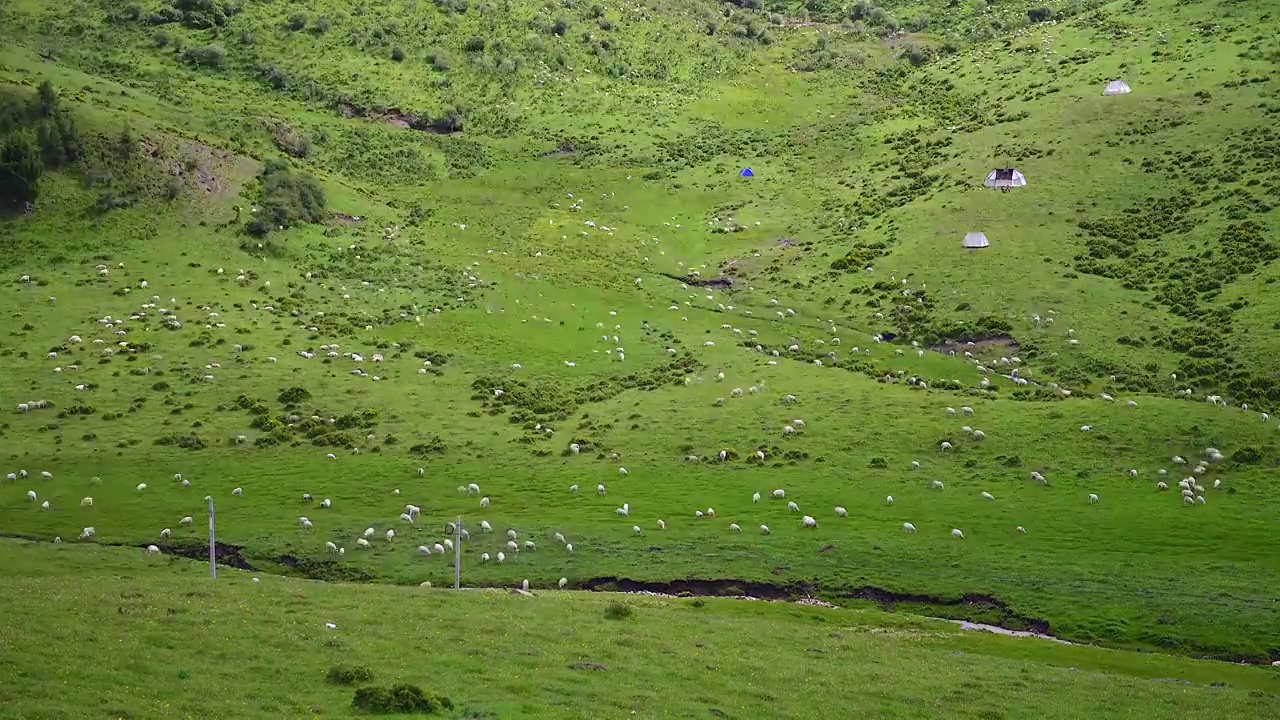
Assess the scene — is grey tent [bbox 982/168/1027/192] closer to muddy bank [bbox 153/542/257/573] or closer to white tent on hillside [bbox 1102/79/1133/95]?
white tent on hillside [bbox 1102/79/1133/95]

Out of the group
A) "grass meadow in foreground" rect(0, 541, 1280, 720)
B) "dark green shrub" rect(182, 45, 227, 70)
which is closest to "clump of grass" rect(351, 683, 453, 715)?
"grass meadow in foreground" rect(0, 541, 1280, 720)

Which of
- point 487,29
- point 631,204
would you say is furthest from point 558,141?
point 487,29

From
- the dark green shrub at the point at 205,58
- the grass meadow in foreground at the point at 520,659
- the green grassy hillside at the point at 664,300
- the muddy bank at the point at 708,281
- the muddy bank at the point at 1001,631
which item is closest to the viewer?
the grass meadow in foreground at the point at 520,659

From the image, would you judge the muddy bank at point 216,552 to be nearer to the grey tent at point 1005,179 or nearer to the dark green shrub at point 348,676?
the dark green shrub at point 348,676

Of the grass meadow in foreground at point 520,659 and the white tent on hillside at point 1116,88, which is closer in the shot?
the grass meadow in foreground at point 520,659

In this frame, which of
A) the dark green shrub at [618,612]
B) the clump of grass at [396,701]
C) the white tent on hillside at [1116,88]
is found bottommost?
the clump of grass at [396,701]

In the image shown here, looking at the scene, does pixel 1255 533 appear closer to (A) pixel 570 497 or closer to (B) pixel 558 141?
(A) pixel 570 497

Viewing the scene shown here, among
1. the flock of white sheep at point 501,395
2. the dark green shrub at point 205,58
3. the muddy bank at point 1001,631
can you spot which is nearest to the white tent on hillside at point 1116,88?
the flock of white sheep at point 501,395
